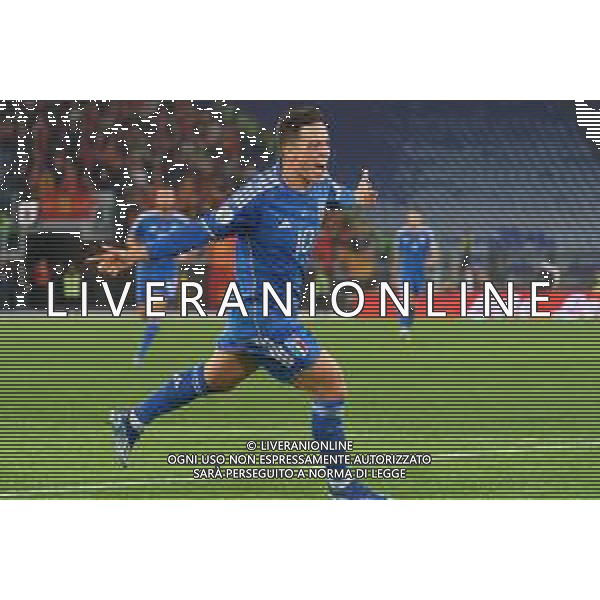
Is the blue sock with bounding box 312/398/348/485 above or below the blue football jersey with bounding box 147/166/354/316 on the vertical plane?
below

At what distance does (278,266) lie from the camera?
7324mm

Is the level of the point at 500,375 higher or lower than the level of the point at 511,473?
higher

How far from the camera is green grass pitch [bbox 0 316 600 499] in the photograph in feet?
24.0

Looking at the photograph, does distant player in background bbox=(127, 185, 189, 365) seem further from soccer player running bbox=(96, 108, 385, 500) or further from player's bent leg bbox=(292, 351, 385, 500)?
player's bent leg bbox=(292, 351, 385, 500)

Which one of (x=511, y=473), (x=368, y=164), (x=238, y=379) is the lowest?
(x=511, y=473)

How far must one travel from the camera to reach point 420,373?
287 inches

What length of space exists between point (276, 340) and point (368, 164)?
1139 millimetres

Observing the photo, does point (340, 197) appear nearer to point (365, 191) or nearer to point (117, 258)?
point (365, 191)

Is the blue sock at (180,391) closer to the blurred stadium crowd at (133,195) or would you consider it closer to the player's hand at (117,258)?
the blurred stadium crowd at (133,195)

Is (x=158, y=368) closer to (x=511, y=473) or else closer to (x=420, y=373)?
(x=420, y=373)

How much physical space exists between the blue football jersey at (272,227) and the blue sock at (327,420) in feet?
1.96

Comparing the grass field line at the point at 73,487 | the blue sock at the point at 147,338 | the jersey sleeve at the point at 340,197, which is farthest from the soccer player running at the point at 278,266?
the grass field line at the point at 73,487

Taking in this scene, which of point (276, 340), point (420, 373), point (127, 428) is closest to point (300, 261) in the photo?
point (276, 340)

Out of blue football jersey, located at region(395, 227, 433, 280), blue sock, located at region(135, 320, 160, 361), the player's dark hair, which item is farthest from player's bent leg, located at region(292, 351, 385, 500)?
the player's dark hair
